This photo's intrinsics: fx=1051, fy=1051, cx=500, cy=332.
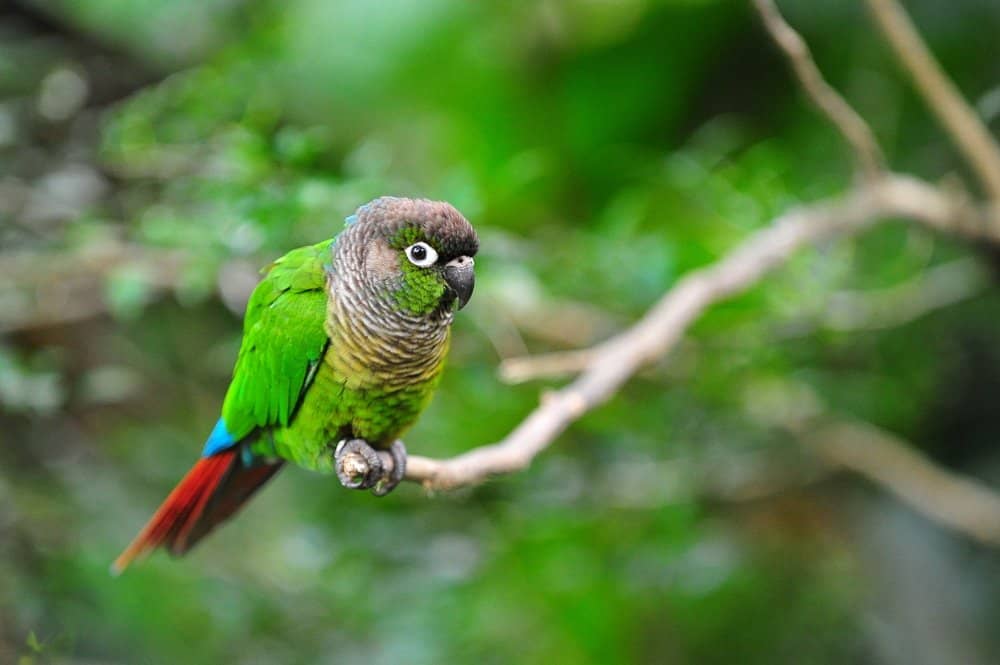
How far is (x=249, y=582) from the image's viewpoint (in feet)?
7.06

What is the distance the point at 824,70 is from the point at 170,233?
2.09 meters

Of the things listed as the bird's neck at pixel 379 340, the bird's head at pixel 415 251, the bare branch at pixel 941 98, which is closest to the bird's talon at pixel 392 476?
the bird's neck at pixel 379 340

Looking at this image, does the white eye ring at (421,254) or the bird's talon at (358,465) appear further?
the bird's talon at (358,465)

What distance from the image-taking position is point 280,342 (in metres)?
1.09

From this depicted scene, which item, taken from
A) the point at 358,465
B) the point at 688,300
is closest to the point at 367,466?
the point at 358,465

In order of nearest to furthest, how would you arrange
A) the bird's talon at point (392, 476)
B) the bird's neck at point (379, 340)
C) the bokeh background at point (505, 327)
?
the bird's neck at point (379, 340) → the bird's talon at point (392, 476) → the bokeh background at point (505, 327)

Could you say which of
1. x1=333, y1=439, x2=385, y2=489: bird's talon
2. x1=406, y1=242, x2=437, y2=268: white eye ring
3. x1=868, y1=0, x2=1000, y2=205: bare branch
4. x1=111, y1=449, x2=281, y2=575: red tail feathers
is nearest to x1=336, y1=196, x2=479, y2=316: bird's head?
x1=406, y1=242, x2=437, y2=268: white eye ring

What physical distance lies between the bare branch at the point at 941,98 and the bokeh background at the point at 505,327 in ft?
0.22

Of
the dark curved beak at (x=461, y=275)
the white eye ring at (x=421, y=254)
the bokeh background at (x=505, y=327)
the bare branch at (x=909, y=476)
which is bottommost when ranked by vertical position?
the bare branch at (x=909, y=476)

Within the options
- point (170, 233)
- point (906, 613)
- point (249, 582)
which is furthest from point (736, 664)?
point (170, 233)

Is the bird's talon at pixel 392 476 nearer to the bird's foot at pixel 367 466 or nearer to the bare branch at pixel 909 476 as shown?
the bird's foot at pixel 367 466

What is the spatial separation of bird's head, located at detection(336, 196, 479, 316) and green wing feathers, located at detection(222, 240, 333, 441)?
0.09 m

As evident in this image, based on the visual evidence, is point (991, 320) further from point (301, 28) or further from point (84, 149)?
point (84, 149)

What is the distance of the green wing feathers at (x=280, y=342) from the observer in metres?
1.06
